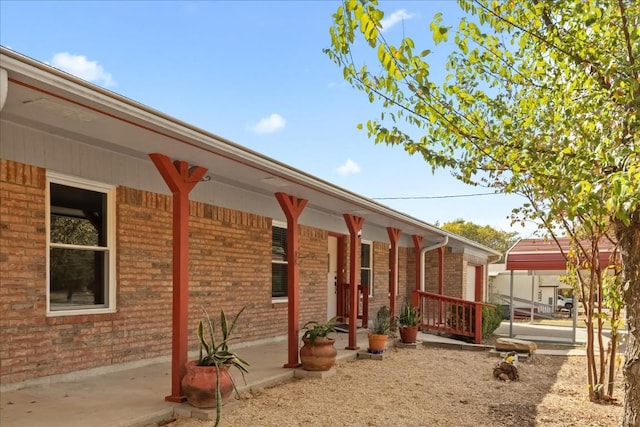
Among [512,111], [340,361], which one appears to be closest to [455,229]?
[340,361]

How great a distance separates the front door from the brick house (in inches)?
122

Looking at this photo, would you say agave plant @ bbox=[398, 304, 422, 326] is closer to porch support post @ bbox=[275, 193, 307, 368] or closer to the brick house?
the brick house

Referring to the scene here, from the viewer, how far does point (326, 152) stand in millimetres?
24203

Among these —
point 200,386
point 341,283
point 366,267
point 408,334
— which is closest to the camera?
point 200,386

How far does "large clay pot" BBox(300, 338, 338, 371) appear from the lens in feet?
24.2

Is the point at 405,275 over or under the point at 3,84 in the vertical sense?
under

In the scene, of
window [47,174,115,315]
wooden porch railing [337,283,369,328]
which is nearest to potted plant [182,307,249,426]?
window [47,174,115,315]

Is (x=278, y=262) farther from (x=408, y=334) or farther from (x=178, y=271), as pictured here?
(x=178, y=271)

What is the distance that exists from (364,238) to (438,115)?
966 centimetres

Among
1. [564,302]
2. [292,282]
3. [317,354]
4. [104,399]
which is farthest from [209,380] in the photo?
[564,302]

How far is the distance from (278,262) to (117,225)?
430 centimetres

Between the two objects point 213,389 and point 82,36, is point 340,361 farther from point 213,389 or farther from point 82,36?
point 82,36

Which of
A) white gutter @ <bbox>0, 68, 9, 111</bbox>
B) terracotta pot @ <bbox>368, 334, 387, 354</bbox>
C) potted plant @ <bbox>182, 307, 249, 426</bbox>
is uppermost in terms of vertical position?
white gutter @ <bbox>0, 68, 9, 111</bbox>

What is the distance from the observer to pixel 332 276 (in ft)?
42.5
